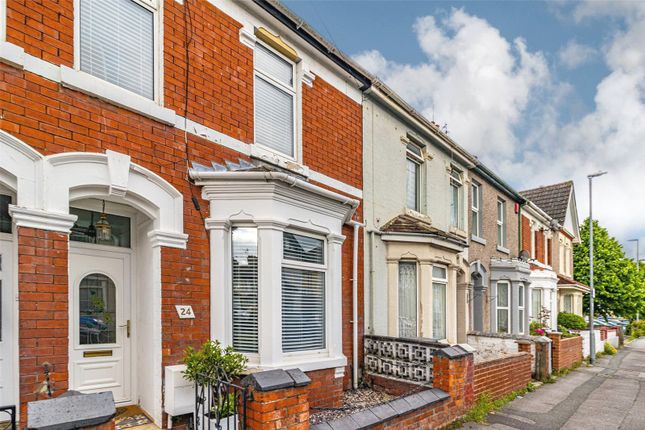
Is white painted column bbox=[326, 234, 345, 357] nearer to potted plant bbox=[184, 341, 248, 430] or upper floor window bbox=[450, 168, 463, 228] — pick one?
potted plant bbox=[184, 341, 248, 430]

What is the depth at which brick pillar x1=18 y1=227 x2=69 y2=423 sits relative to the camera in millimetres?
4023

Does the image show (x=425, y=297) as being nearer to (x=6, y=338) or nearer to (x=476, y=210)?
(x=476, y=210)

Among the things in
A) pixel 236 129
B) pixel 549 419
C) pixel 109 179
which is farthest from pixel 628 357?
pixel 109 179

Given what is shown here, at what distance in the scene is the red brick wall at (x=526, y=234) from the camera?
723 inches

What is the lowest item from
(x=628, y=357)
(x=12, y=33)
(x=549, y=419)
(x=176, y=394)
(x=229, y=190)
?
(x=628, y=357)

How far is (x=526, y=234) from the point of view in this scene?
18797 mm

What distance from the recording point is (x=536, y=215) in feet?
65.8

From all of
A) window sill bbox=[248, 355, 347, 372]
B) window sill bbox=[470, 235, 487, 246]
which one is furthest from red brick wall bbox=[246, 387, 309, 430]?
window sill bbox=[470, 235, 487, 246]

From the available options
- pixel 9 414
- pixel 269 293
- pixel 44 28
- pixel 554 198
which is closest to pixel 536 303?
pixel 554 198

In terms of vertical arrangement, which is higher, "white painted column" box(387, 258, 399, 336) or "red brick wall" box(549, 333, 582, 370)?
"white painted column" box(387, 258, 399, 336)

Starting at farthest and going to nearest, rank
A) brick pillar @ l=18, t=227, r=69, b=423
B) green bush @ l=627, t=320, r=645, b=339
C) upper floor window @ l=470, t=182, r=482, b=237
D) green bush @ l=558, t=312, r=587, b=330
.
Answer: green bush @ l=627, t=320, r=645, b=339, green bush @ l=558, t=312, r=587, b=330, upper floor window @ l=470, t=182, r=482, b=237, brick pillar @ l=18, t=227, r=69, b=423

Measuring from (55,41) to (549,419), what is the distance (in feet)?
29.5

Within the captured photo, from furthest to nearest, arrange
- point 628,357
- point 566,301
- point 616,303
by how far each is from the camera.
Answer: point 616,303, point 566,301, point 628,357

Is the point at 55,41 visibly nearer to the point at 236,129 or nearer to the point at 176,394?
the point at 236,129
